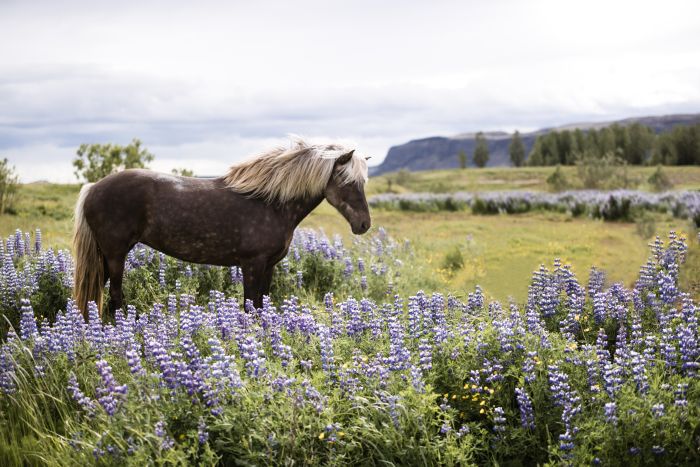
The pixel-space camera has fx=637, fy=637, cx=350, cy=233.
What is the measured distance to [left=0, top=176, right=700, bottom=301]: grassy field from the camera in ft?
43.1

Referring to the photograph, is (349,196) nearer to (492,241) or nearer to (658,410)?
(658,410)

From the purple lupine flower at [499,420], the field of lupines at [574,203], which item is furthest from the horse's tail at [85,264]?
the field of lupines at [574,203]

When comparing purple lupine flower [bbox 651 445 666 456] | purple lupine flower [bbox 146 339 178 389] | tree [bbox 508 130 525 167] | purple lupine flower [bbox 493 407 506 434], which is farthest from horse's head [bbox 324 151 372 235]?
tree [bbox 508 130 525 167]

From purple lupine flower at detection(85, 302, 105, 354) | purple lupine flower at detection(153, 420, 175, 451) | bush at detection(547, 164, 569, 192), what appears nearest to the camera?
purple lupine flower at detection(153, 420, 175, 451)

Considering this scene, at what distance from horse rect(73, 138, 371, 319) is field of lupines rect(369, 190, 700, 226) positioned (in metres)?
15.5

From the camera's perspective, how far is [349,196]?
24.4 feet

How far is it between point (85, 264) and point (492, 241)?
13183mm

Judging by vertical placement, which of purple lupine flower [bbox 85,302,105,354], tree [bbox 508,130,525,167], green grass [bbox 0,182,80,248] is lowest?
purple lupine flower [bbox 85,302,105,354]

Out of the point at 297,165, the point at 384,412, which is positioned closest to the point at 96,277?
the point at 297,165

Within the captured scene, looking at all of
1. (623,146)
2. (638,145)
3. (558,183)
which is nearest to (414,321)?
(558,183)

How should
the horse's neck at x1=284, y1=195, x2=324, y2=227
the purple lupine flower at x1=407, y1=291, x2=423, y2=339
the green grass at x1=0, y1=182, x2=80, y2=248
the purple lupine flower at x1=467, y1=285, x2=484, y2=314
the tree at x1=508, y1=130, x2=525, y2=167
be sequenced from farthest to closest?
the tree at x1=508, y1=130, x2=525, y2=167 → the green grass at x1=0, y1=182, x2=80, y2=248 → the horse's neck at x1=284, y1=195, x2=324, y2=227 → the purple lupine flower at x1=467, y1=285, x2=484, y2=314 → the purple lupine flower at x1=407, y1=291, x2=423, y2=339

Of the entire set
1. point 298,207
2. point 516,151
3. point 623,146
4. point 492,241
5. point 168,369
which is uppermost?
point 516,151

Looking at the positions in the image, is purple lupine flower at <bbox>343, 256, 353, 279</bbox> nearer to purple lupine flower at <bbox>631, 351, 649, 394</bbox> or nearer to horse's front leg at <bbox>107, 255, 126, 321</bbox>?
horse's front leg at <bbox>107, 255, 126, 321</bbox>

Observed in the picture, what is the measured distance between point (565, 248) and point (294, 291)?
9361 mm
